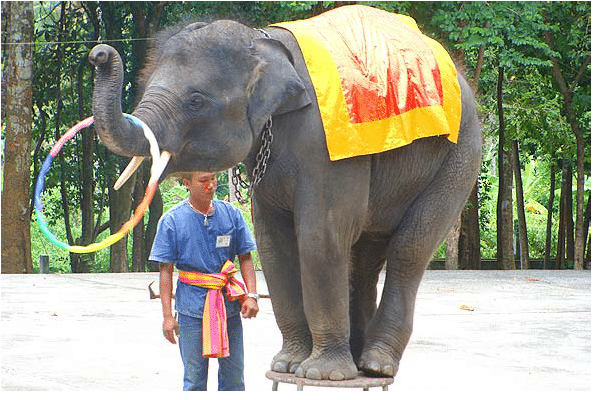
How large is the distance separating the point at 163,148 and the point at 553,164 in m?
17.6

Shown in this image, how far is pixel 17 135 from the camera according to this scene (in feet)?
49.2

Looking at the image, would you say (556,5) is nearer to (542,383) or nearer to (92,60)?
(542,383)

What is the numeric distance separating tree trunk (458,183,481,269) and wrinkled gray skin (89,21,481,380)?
13535 mm

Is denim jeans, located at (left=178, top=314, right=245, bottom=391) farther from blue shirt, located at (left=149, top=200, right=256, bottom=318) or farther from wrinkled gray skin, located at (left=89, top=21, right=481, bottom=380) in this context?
wrinkled gray skin, located at (left=89, top=21, right=481, bottom=380)

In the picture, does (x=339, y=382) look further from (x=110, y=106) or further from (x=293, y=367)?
(x=110, y=106)

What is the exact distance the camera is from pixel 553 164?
21031mm

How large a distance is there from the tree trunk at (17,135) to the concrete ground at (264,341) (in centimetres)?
260

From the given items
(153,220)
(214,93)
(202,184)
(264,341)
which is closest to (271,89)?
(214,93)

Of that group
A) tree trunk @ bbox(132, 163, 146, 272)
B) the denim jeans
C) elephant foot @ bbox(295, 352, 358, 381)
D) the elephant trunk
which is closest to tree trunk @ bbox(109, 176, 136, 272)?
tree trunk @ bbox(132, 163, 146, 272)

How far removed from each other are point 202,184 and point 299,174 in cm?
52

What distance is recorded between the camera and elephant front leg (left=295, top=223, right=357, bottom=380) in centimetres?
459

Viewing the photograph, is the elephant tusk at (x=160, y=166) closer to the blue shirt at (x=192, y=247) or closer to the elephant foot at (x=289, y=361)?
the blue shirt at (x=192, y=247)

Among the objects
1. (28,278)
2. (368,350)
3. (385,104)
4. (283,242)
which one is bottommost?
(28,278)

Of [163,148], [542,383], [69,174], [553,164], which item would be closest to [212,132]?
[163,148]
